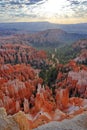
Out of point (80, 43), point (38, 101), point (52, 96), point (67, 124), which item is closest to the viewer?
point (67, 124)

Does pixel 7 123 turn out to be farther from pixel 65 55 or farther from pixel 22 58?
pixel 65 55

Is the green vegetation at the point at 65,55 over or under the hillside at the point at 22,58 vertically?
under

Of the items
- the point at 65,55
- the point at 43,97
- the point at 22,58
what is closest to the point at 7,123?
the point at 43,97

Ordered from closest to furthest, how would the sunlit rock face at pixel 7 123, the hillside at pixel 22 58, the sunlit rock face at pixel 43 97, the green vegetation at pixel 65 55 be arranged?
the sunlit rock face at pixel 7 123
the sunlit rock face at pixel 43 97
the hillside at pixel 22 58
the green vegetation at pixel 65 55

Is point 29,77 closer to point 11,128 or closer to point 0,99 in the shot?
point 0,99

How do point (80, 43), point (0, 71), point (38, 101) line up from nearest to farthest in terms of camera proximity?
point (38, 101)
point (0, 71)
point (80, 43)

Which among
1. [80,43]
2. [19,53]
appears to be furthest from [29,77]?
[80,43]

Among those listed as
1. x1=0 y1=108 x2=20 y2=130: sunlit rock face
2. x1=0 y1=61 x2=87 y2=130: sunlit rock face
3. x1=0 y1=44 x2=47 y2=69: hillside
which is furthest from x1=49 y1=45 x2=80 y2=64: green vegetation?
x1=0 y1=108 x2=20 y2=130: sunlit rock face

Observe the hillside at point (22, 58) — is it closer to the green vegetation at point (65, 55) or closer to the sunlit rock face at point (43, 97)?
the green vegetation at point (65, 55)

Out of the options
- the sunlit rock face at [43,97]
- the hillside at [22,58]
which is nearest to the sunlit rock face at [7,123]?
the sunlit rock face at [43,97]
